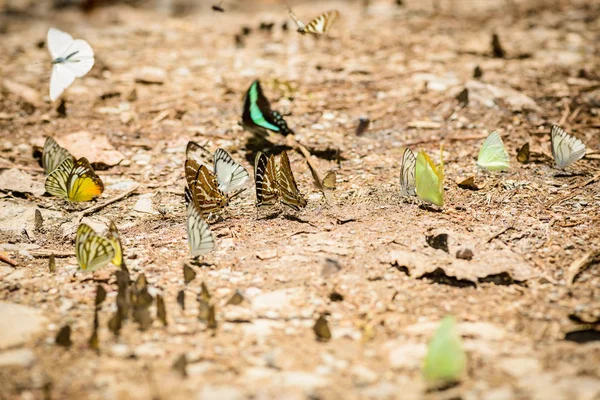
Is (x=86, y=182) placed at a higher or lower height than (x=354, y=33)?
lower

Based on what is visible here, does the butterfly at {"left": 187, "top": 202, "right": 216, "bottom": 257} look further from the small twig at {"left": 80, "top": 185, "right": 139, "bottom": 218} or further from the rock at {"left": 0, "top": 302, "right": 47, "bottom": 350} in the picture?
the small twig at {"left": 80, "top": 185, "right": 139, "bottom": 218}

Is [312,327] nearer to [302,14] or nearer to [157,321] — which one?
[157,321]

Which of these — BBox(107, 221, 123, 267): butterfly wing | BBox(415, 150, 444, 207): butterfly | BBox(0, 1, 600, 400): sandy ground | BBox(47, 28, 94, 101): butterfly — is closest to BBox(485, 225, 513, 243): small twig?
BBox(0, 1, 600, 400): sandy ground

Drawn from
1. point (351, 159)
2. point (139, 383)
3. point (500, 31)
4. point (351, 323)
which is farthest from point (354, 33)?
point (139, 383)

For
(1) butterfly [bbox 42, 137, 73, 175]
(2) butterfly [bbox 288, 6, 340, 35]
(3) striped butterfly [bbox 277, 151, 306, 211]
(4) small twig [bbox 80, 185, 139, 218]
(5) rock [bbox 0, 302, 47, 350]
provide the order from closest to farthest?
(5) rock [bbox 0, 302, 47, 350]
(3) striped butterfly [bbox 277, 151, 306, 211]
(4) small twig [bbox 80, 185, 139, 218]
(1) butterfly [bbox 42, 137, 73, 175]
(2) butterfly [bbox 288, 6, 340, 35]

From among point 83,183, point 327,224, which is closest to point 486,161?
point 327,224

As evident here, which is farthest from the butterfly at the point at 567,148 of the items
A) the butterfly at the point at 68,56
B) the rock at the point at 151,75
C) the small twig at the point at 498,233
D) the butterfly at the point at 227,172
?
the rock at the point at 151,75

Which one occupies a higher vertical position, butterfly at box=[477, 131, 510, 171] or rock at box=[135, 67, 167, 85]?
rock at box=[135, 67, 167, 85]
